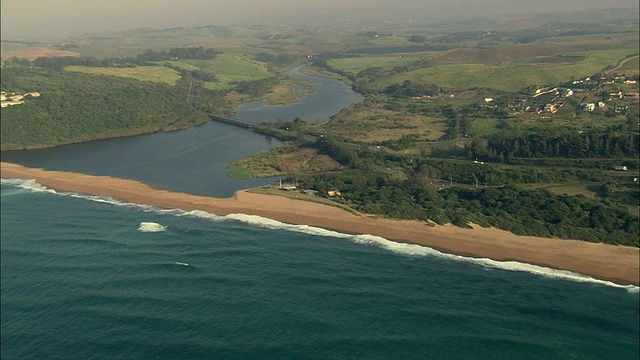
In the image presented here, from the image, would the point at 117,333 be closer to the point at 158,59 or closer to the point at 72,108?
the point at 72,108

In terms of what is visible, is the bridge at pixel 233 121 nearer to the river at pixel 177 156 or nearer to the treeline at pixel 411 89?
the river at pixel 177 156

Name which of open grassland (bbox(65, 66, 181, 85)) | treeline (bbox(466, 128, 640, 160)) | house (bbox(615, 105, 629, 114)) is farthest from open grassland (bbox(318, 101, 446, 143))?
open grassland (bbox(65, 66, 181, 85))

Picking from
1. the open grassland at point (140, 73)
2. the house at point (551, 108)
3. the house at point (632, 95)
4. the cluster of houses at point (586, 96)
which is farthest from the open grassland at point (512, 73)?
the open grassland at point (140, 73)

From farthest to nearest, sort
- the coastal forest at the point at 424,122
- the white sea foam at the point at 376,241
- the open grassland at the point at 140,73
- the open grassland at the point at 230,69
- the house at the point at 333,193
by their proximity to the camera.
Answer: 1. the open grassland at the point at 230,69
2. the open grassland at the point at 140,73
3. the house at the point at 333,193
4. the coastal forest at the point at 424,122
5. the white sea foam at the point at 376,241

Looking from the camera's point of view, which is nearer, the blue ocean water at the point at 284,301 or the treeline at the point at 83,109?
the blue ocean water at the point at 284,301

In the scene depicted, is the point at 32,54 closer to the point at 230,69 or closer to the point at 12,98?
the point at 230,69

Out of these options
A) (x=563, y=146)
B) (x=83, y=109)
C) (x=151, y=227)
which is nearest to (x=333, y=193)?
(x=151, y=227)

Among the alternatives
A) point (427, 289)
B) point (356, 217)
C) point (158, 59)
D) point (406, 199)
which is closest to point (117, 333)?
point (427, 289)
